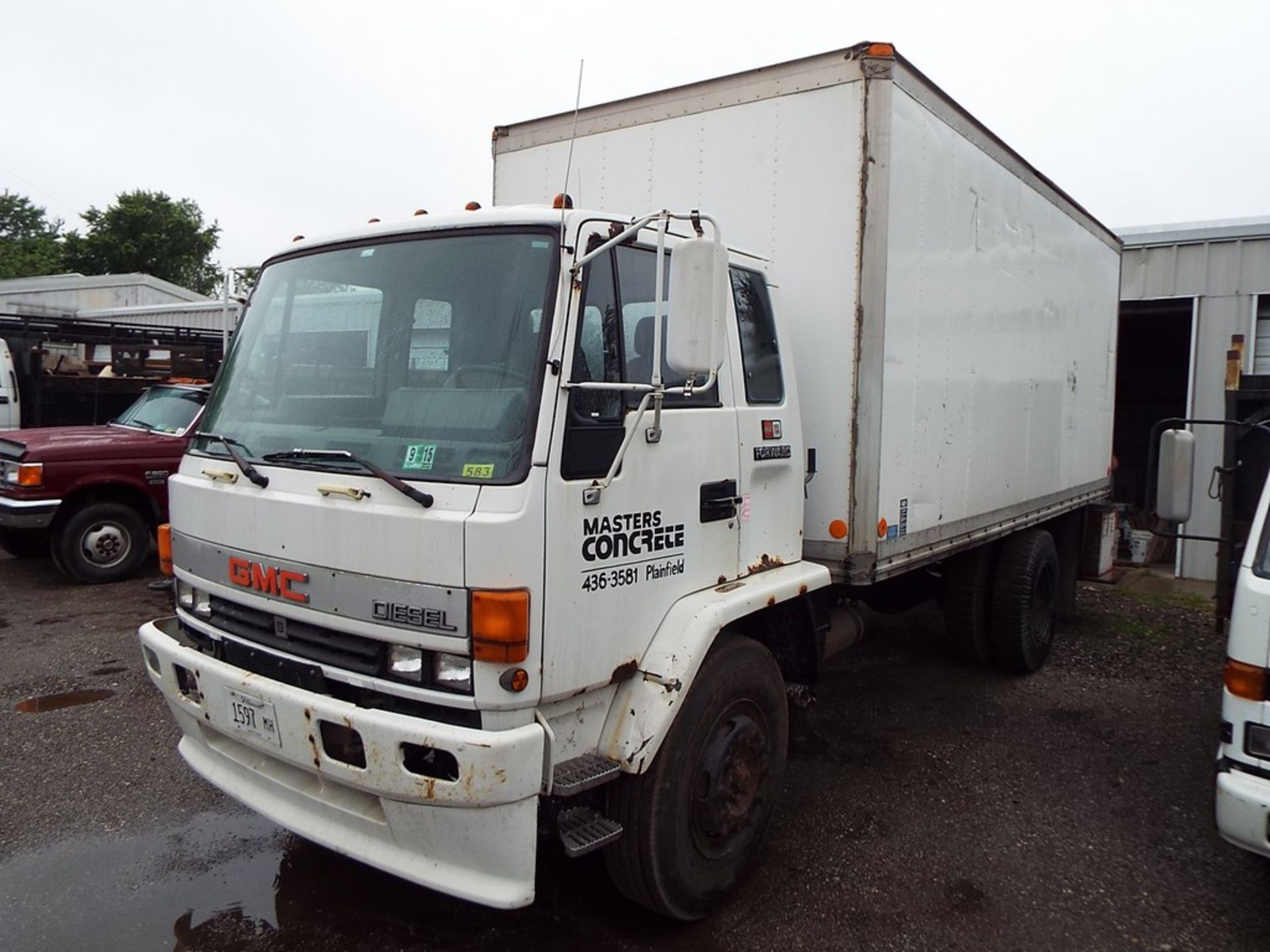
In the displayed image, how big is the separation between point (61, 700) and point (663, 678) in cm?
433

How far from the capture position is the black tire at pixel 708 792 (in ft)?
9.71

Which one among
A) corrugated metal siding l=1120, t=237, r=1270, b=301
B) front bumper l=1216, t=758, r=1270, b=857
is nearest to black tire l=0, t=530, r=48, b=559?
front bumper l=1216, t=758, r=1270, b=857

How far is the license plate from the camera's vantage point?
9.23 ft

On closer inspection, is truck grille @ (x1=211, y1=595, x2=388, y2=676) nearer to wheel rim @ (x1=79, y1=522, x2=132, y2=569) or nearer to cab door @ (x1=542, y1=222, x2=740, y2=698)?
cab door @ (x1=542, y1=222, x2=740, y2=698)

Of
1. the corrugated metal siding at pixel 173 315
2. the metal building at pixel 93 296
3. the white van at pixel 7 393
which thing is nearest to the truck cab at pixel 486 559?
the white van at pixel 7 393

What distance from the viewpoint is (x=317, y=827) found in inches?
112

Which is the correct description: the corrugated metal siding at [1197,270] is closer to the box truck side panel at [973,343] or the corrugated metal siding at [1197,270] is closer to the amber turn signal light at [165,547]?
the box truck side panel at [973,343]

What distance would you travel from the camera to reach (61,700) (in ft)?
17.5

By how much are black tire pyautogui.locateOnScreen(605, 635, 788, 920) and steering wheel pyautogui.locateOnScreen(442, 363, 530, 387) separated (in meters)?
1.25

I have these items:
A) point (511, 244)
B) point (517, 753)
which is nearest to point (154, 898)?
point (517, 753)

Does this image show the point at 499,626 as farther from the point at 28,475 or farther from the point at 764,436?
the point at 28,475

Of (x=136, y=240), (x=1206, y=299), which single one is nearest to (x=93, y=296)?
(x=136, y=240)

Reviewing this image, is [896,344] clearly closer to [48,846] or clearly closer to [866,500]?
[866,500]

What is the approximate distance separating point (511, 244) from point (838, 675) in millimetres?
4431
